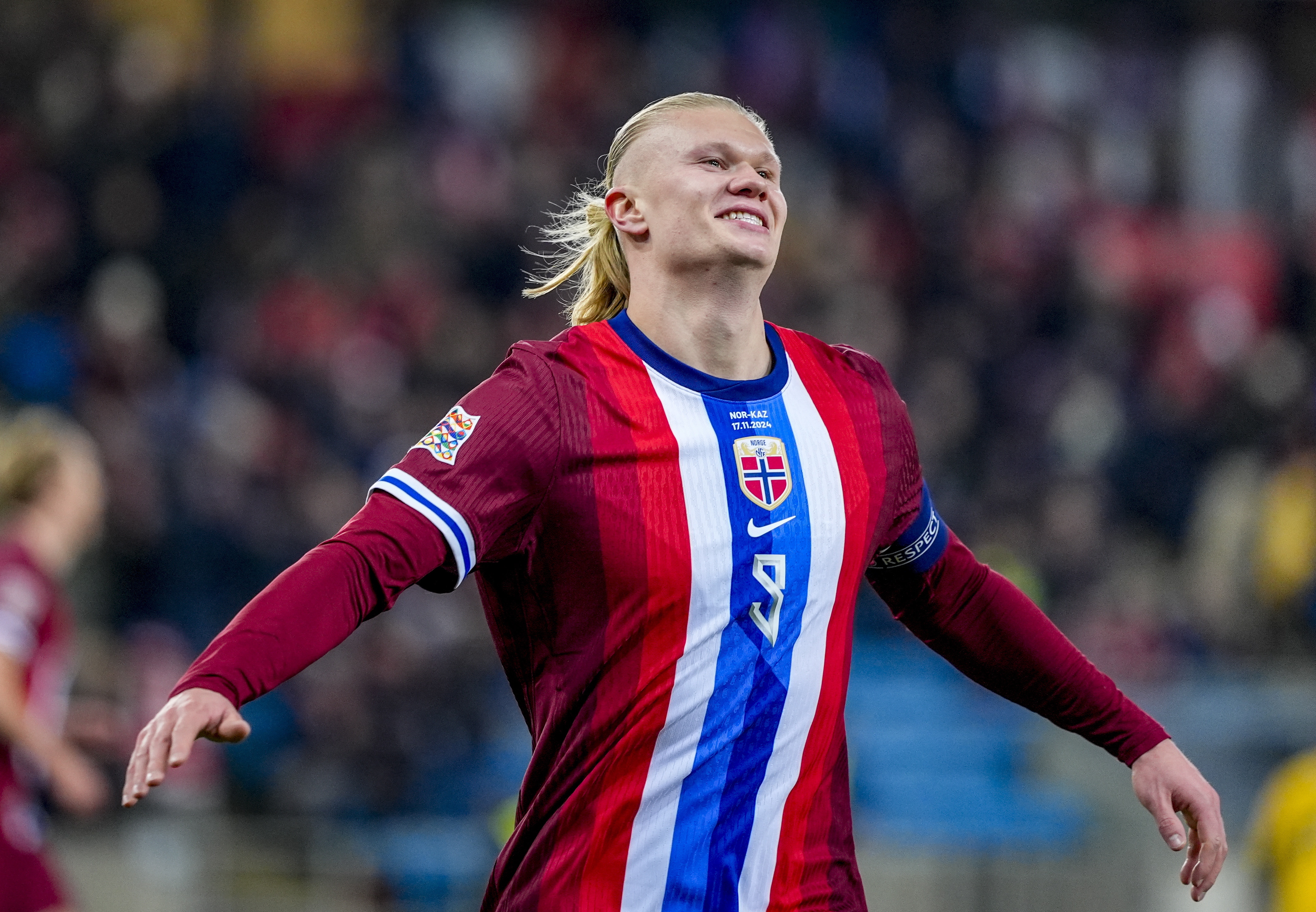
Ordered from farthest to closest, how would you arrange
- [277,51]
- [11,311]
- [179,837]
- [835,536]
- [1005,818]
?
1. [277,51]
2. [11,311]
3. [1005,818]
4. [179,837]
5. [835,536]

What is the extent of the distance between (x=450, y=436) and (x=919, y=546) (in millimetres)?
1008

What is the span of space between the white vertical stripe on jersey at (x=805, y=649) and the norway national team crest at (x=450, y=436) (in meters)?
0.61

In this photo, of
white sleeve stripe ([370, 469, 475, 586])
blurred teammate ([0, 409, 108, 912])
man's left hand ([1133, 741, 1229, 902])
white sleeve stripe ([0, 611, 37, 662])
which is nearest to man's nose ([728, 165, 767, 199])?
white sleeve stripe ([370, 469, 475, 586])

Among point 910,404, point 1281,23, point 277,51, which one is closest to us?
point 910,404

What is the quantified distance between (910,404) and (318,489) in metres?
4.34

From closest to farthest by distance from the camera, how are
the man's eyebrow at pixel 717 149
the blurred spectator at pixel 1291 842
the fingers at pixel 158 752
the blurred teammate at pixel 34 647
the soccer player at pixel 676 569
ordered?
the fingers at pixel 158 752 < the soccer player at pixel 676 569 < the man's eyebrow at pixel 717 149 < the blurred teammate at pixel 34 647 < the blurred spectator at pixel 1291 842

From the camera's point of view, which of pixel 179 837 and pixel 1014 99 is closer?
pixel 179 837

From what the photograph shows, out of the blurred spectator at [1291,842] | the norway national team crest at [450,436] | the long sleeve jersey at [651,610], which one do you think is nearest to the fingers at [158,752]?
the long sleeve jersey at [651,610]

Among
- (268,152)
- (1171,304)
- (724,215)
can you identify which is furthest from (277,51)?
(724,215)

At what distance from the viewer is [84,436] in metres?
9.32

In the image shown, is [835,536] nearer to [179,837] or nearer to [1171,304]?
[179,837]

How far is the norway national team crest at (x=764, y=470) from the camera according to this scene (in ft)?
9.96

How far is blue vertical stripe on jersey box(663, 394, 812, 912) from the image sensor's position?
2.91 m

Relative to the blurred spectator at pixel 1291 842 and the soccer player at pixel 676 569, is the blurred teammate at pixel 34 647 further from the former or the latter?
the blurred spectator at pixel 1291 842
